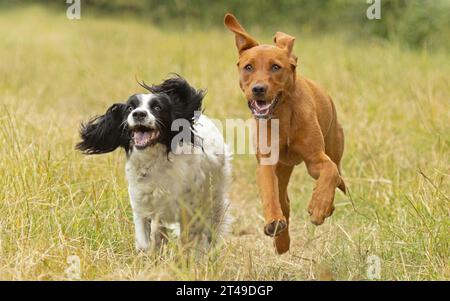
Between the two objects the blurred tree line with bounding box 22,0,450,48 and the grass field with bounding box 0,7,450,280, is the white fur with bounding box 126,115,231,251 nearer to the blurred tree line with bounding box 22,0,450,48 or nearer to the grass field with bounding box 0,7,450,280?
the grass field with bounding box 0,7,450,280

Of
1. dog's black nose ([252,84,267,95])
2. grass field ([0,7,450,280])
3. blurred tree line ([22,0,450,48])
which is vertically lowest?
grass field ([0,7,450,280])

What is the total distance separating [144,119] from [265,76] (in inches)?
Result: 33.5

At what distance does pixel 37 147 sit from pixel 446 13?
8038 millimetres

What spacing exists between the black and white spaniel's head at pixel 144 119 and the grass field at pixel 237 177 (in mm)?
402

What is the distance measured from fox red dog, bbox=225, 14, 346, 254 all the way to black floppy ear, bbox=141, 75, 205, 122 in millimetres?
780

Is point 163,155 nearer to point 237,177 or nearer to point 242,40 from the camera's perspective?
point 242,40

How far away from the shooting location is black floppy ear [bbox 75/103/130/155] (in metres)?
5.87

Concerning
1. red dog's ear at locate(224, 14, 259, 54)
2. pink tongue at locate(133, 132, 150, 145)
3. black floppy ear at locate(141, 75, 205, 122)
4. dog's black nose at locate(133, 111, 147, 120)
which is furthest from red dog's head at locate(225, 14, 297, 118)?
black floppy ear at locate(141, 75, 205, 122)

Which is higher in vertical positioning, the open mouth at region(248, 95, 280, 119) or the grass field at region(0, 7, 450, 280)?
the open mouth at region(248, 95, 280, 119)

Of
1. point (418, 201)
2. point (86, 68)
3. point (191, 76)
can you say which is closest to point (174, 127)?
point (418, 201)

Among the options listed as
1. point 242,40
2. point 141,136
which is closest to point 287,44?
point 242,40

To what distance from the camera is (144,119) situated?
5.49 metres

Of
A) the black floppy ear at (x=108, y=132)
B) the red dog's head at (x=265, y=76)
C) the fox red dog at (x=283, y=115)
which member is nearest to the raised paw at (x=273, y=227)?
the fox red dog at (x=283, y=115)

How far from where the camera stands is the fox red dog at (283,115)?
5000mm
